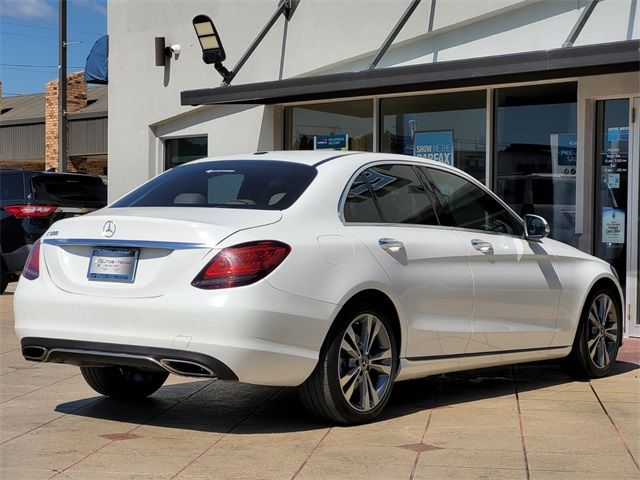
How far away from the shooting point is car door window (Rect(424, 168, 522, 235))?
276 inches

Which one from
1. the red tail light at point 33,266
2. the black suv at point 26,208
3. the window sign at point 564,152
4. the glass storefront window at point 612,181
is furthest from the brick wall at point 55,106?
the red tail light at point 33,266

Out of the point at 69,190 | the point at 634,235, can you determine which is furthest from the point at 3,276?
the point at 634,235

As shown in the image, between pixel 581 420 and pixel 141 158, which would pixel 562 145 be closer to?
pixel 581 420

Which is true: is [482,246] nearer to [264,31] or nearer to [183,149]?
[264,31]

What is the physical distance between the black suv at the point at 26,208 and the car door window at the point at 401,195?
8.99m

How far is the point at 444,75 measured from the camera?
10297mm

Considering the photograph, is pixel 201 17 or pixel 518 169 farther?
pixel 201 17

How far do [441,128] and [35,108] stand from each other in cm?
2536

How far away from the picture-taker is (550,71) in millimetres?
10289

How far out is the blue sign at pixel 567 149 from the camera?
10758 mm

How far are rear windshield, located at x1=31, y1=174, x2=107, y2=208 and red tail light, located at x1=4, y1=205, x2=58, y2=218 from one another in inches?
5.0

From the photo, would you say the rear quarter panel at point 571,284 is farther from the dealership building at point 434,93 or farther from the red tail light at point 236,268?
the red tail light at point 236,268

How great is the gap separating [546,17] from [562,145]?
4.45 feet

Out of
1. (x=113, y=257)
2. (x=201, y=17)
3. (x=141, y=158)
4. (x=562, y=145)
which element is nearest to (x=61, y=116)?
(x=141, y=158)
